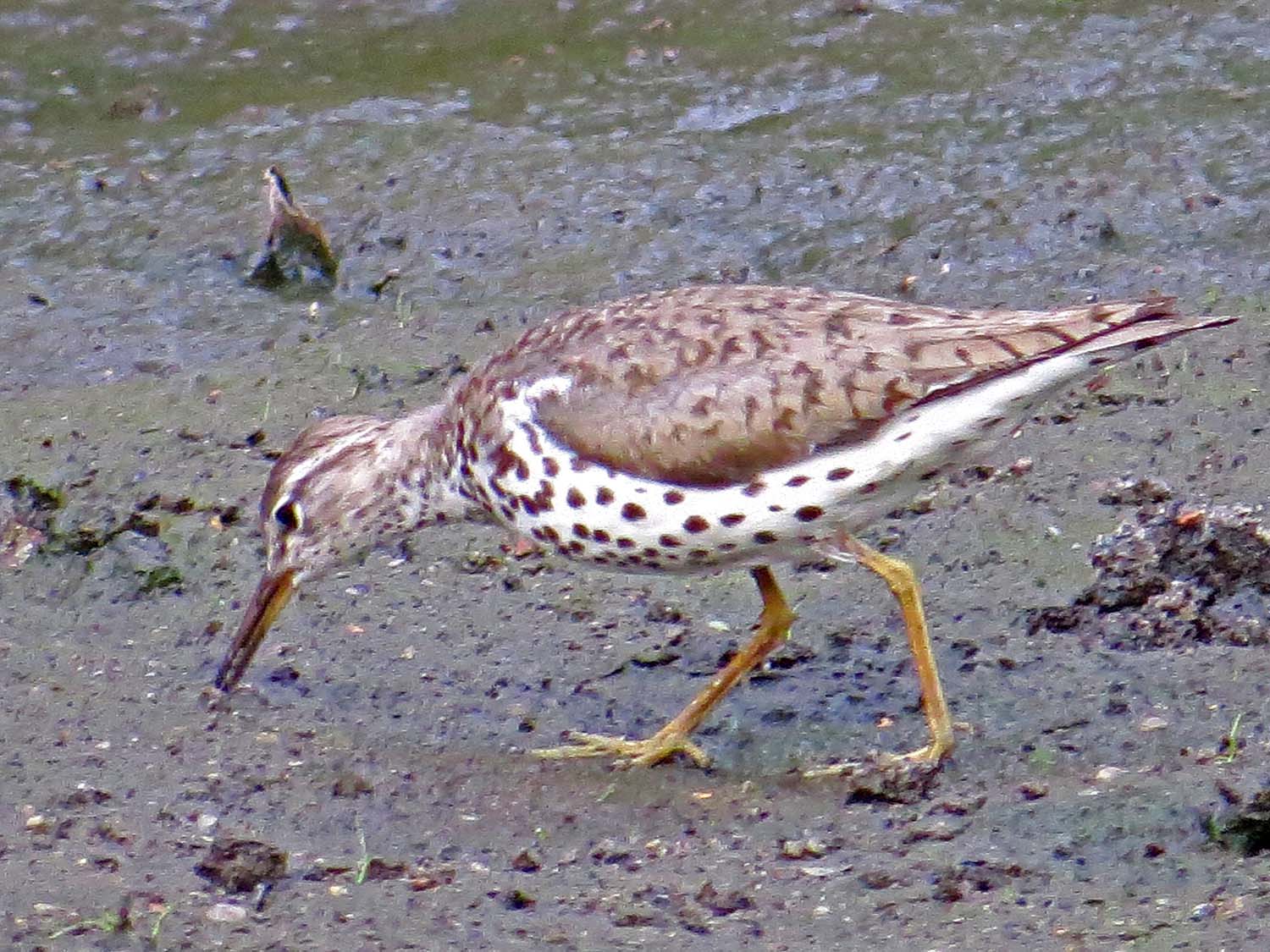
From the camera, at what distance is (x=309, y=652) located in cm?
696

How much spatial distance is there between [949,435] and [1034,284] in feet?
11.0

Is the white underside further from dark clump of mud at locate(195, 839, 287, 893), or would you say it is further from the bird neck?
dark clump of mud at locate(195, 839, 287, 893)

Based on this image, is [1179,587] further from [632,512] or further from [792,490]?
[632,512]

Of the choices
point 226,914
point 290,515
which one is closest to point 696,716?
point 290,515

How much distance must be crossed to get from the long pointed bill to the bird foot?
3.21ft

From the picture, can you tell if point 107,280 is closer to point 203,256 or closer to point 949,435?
point 203,256

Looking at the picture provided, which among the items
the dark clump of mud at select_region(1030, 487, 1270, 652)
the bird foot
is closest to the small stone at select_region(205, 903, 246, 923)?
the bird foot

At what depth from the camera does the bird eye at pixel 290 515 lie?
21.8 ft

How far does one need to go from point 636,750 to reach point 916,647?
93 cm

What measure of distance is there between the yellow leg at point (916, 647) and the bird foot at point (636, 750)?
434 mm

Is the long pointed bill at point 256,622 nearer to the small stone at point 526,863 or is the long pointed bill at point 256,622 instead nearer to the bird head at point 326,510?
the bird head at point 326,510

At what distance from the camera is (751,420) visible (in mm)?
5789

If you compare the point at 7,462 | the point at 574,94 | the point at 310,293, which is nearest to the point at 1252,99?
the point at 574,94

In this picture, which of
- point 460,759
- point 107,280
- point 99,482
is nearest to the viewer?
point 460,759
